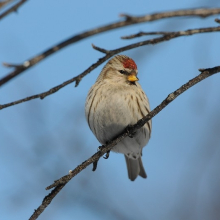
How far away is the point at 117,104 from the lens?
12.0ft

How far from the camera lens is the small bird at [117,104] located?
367 centimetres

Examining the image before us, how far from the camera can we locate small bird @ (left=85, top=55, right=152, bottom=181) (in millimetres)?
3666

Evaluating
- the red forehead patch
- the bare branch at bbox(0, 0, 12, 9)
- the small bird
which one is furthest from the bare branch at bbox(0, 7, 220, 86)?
the red forehead patch

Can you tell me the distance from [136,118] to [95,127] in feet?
1.27

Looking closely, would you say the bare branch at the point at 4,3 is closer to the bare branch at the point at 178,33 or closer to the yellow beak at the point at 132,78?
the bare branch at the point at 178,33

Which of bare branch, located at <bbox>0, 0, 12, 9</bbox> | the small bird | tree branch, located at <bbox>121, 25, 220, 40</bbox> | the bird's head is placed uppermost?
the bird's head

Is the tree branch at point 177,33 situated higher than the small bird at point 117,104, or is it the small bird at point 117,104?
the small bird at point 117,104

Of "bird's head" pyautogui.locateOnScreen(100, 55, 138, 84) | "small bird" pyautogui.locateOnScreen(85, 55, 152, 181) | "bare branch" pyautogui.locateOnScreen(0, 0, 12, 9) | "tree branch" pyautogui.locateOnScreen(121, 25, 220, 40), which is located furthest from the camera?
"bird's head" pyautogui.locateOnScreen(100, 55, 138, 84)

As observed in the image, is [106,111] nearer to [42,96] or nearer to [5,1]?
[42,96]

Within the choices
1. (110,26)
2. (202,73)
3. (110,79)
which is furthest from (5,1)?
(110,79)

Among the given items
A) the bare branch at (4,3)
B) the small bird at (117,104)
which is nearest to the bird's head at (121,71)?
the small bird at (117,104)

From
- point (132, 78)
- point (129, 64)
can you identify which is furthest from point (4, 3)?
point (129, 64)

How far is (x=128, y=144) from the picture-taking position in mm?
4070

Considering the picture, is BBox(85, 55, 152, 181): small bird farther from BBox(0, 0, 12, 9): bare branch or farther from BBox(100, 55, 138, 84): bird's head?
BBox(0, 0, 12, 9): bare branch
